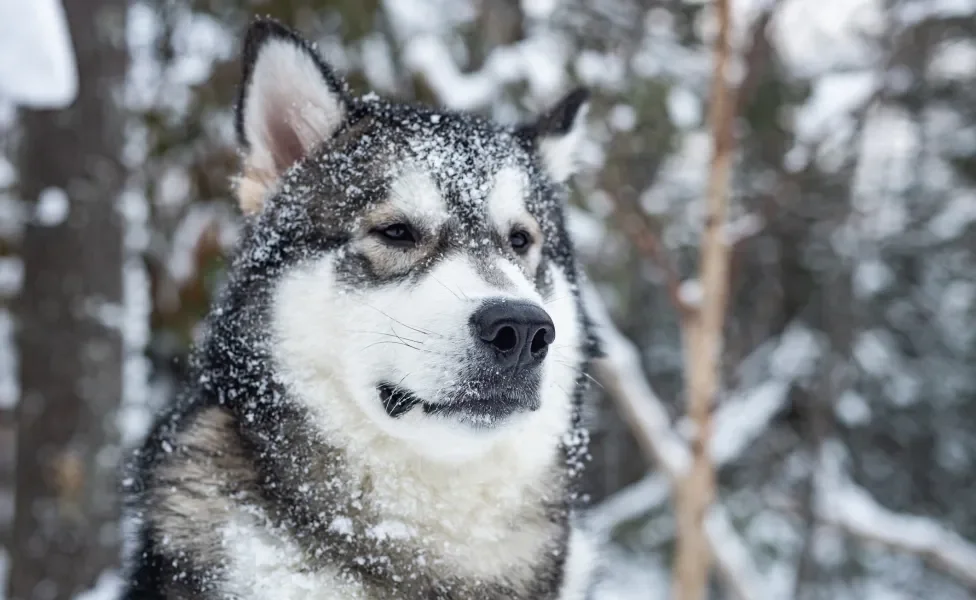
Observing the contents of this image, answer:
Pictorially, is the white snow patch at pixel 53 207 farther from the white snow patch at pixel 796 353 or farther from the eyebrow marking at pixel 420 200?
the white snow patch at pixel 796 353

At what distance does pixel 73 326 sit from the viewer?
4.75 m

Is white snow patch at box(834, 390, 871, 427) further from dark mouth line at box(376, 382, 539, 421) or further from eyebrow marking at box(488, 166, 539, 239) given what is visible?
dark mouth line at box(376, 382, 539, 421)

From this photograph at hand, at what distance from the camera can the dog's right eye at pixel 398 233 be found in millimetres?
2182

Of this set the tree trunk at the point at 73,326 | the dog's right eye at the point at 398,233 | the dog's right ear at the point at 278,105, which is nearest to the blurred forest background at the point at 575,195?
the tree trunk at the point at 73,326

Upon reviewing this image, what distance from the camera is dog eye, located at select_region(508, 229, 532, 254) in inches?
92.7

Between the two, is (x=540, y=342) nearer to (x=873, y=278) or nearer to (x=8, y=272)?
(x=8, y=272)

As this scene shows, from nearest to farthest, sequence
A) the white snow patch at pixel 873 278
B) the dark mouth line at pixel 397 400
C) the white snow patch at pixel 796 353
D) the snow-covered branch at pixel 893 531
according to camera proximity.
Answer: the dark mouth line at pixel 397 400 → the snow-covered branch at pixel 893 531 → the white snow patch at pixel 796 353 → the white snow patch at pixel 873 278

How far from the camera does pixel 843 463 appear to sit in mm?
11820

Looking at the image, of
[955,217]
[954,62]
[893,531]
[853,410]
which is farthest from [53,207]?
[955,217]

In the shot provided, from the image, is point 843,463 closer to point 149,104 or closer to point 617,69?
point 617,69

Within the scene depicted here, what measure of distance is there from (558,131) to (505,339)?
1120mm

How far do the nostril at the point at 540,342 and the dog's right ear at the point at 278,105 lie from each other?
948 mm

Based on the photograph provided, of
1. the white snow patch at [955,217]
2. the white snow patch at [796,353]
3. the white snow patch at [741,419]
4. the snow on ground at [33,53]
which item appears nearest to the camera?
the snow on ground at [33,53]

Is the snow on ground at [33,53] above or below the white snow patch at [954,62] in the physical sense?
below
